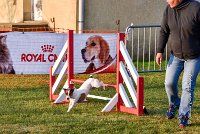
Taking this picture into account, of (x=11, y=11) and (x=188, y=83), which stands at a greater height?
(x=11, y=11)

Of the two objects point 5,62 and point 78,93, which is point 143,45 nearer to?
point 5,62

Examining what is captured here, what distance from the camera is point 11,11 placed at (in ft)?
85.4

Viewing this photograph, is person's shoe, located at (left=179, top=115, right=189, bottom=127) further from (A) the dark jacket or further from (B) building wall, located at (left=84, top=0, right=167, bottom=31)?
(B) building wall, located at (left=84, top=0, right=167, bottom=31)

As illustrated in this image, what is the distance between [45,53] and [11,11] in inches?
477

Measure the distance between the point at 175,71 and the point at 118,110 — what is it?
1549 mm

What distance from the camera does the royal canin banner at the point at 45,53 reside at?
1411 centimetres

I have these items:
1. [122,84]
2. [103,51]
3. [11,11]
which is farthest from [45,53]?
[11,11]

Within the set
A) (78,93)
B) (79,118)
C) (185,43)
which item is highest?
(185,43)

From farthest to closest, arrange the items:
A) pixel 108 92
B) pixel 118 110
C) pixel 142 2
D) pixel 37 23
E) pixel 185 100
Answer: pixel 37 23 → pixel 142 2 → pixel 108 92 → pixel 118 110 → pixel 185 100

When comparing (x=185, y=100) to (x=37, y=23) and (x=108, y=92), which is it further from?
(x=37, y=23)

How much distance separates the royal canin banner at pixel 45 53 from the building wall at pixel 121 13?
478 cm

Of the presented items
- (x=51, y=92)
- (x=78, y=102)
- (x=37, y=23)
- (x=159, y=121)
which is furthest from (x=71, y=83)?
(x=37, y=23)

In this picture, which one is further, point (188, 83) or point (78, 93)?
point (78, 93)

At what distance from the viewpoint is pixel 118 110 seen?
10.3m
